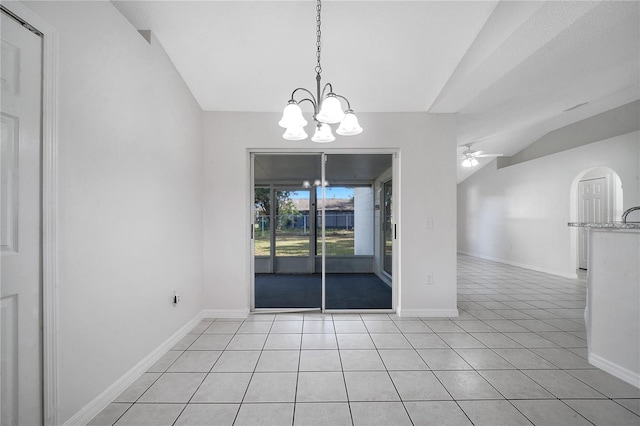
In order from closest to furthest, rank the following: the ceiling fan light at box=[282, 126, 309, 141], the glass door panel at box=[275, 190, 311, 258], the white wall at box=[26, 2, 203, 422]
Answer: the white wall at box=[26, 2, 203, 422] < the ceiling fan light at box=[282, 126, 309, 141] < the glass door panel at box=[275, 190, 311, 258]

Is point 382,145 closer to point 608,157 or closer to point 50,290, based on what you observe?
point 50,290

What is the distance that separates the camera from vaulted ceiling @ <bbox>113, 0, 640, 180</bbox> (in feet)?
6.72

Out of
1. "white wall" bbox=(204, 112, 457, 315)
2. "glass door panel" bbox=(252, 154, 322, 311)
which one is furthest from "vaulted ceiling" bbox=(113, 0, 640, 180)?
"glass door panel" bbox=(252, 154, 322, 311)

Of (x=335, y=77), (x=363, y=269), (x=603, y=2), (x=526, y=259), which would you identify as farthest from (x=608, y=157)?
(x=335, y=77)

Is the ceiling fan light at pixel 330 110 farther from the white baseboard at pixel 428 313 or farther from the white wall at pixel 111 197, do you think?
the white baseboard at pixel 428 313

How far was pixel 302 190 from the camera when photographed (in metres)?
4.21

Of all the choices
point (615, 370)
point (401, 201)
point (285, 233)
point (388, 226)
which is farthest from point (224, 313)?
point (615, 370)

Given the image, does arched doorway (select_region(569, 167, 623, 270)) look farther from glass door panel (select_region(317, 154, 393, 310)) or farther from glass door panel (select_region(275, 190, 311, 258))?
glass door panel (select_region(275, 190, 311, 258))

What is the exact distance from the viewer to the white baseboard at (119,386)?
160cm

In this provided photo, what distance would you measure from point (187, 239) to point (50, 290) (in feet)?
5.00

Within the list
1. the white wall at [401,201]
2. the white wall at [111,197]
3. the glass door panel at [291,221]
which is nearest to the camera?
the white wall at [111,197]

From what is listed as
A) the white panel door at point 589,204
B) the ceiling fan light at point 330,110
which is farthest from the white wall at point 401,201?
the white panel door at point 589,204

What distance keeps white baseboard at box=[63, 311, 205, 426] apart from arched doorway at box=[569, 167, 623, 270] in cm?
714

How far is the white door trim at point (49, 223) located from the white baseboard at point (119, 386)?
19 centimetres
